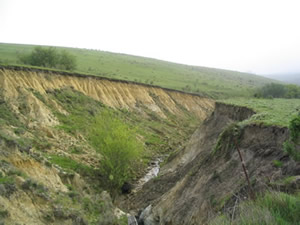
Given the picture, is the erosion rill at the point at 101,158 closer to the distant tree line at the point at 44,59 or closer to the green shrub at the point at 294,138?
the green shrub at the point at 294,138

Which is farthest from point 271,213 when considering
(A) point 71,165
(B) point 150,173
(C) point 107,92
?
(C) point 107,92

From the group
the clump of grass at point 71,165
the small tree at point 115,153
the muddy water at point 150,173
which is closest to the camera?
the small tree at point 115,153

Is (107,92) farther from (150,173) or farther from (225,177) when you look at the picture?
(225,177)

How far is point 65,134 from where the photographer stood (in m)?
30.3

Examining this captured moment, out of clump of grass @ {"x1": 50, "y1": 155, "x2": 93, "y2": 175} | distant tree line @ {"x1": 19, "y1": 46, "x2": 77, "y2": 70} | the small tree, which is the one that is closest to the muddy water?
the small tree

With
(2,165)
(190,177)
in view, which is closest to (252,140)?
(190,177)

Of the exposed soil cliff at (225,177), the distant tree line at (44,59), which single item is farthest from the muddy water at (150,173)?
the distant tree line at (44,59)

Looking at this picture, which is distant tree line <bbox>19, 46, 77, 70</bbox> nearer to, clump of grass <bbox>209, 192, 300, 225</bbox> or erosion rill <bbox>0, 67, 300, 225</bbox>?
erosion rill <bbox>0, 67, 300, 225</bbox>

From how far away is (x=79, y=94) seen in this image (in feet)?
141

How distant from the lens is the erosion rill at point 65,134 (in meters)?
13.7

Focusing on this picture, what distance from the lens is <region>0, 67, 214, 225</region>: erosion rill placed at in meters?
13.7

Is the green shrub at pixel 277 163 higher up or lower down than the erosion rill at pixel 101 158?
higher up

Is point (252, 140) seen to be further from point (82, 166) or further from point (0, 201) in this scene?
point (82, 166)

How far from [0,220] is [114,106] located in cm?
3819
